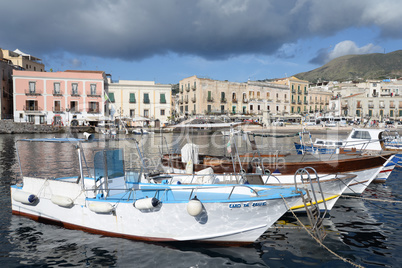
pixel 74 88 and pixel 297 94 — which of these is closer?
pixel 74 88

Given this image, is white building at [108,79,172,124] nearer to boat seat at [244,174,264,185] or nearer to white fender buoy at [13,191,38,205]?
white fender buoy at [13,191,38,205]

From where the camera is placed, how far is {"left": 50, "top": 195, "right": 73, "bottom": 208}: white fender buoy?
8.94m

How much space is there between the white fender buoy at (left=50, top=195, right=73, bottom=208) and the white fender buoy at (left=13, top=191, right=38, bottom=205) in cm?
114

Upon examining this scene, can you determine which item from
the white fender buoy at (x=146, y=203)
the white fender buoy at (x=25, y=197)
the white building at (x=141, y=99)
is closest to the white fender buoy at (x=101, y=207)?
the white fender buoy at (x=146, y=203)

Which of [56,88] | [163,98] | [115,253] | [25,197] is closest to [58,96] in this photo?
[56,88]

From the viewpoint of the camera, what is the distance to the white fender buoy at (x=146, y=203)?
7.80 metres

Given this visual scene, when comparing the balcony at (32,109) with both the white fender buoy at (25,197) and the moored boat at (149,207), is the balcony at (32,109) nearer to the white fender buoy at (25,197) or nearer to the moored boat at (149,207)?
the white fender buoy at (25,197)

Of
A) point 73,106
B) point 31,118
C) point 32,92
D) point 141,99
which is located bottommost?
point 31,118

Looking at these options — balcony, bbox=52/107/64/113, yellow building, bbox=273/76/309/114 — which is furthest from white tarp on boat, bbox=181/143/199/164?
yellow building, bbox=273/76/309/114

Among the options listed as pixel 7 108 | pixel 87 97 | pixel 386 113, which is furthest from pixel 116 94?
pixel 386 113

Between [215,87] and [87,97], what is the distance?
87.3 feet

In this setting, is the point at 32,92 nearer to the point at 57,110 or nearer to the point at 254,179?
the point at 57,110

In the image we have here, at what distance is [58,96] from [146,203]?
53.4 metres

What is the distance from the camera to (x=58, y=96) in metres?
54.6
